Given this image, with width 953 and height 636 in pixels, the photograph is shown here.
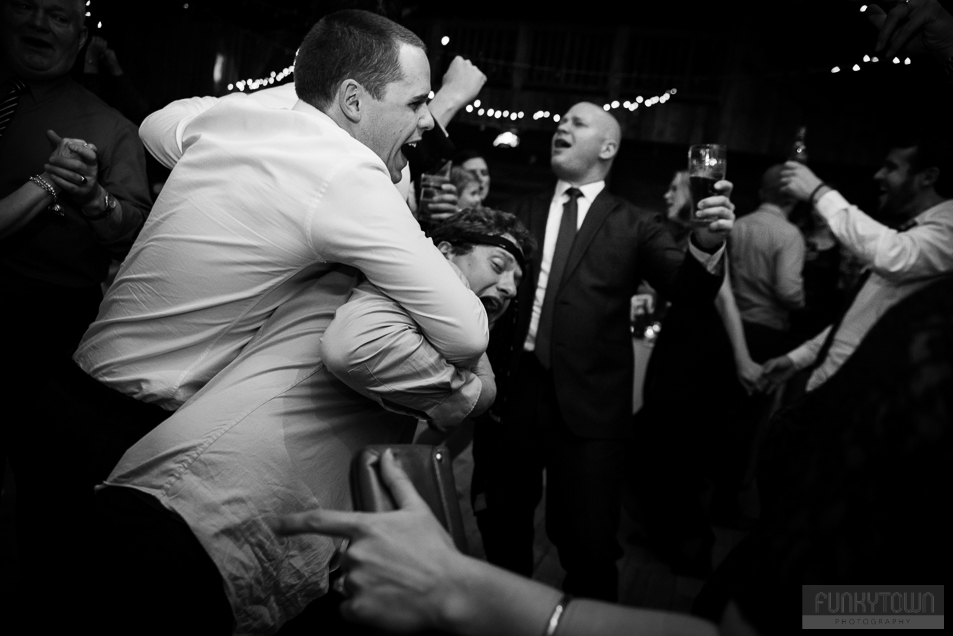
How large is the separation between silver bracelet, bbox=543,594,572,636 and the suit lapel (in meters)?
1.86

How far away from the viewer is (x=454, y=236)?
1.85 metres

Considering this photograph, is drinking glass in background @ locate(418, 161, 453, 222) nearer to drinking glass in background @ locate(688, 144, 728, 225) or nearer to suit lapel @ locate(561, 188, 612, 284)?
suit lapel @ locate(561, 188, 612, 284)

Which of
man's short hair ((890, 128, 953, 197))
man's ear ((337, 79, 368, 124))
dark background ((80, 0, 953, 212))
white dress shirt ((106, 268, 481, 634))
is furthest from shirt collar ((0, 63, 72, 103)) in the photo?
dark background ((80, 0, 953, 212))

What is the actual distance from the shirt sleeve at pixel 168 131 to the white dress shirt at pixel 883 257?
215 cm

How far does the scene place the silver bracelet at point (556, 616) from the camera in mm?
729

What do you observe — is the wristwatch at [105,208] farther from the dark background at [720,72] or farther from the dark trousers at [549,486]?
the dark background at [720,72]

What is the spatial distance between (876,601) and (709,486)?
3954mm

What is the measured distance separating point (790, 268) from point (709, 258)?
5.70 feet

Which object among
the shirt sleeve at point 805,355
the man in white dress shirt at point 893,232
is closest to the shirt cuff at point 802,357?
the shirt sleeve at point 805,355

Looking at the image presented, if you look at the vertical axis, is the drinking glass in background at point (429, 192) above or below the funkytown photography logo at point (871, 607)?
above

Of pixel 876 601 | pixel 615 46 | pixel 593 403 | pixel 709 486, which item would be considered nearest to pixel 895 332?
pixel 876 601

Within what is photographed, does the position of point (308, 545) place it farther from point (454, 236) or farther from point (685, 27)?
point (685, 27)

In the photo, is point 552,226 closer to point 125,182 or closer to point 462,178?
point 125,182

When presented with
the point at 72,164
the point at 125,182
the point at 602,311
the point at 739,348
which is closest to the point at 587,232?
the point at 602,311
